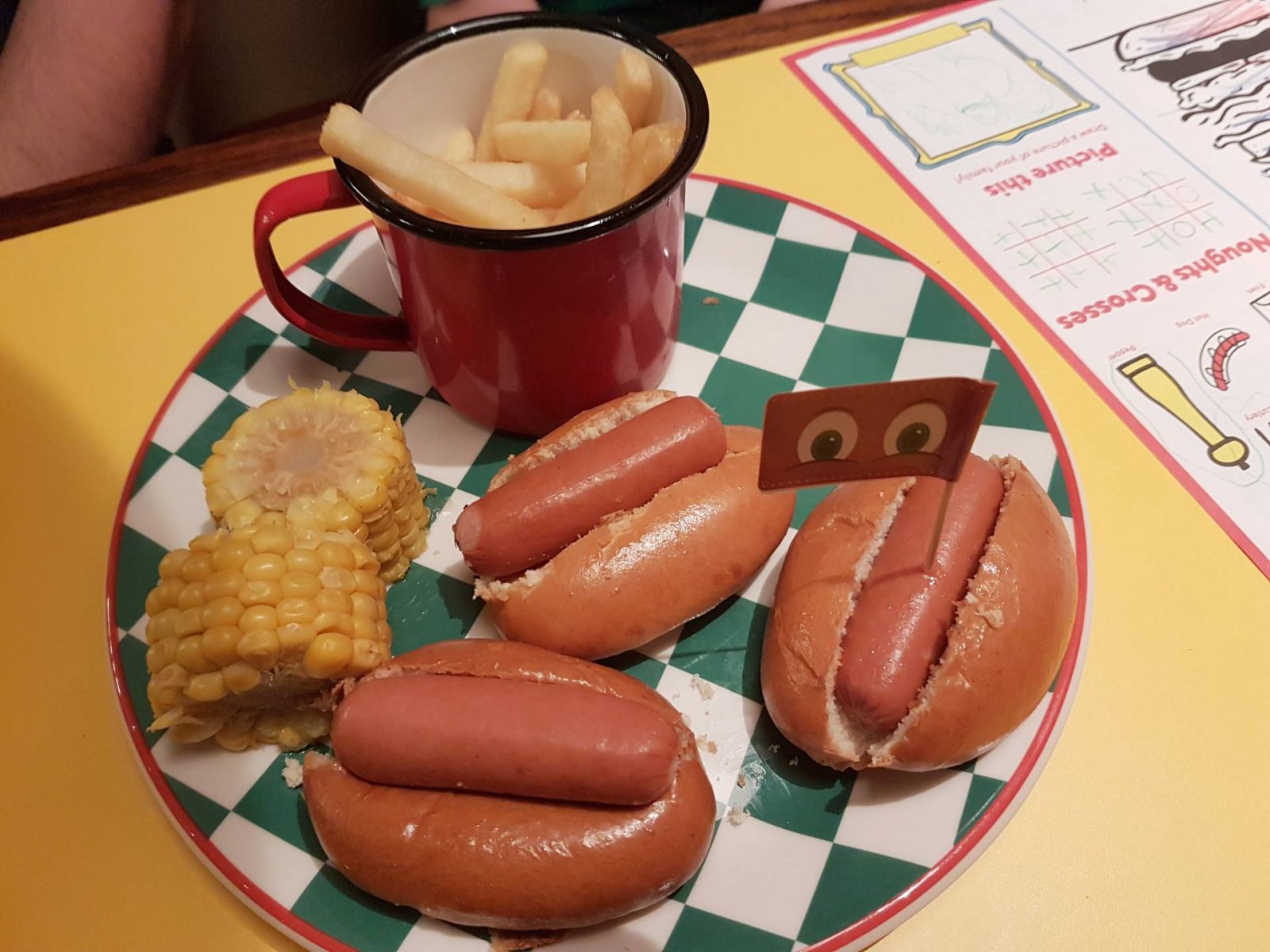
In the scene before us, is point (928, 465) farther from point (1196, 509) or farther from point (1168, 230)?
point (1168, 230)

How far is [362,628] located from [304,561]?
0.13 m

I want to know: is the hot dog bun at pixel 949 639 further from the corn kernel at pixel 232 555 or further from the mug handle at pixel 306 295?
the mug handle at pixel 306 295

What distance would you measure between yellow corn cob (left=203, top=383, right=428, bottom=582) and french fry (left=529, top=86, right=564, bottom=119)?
0.61 metres

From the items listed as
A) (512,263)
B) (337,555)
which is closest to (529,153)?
(512,263)

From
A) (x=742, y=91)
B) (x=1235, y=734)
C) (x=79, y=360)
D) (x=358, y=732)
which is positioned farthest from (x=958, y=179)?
(x=79, y=360)

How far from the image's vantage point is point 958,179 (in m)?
2.06

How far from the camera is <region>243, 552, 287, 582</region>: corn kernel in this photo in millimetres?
1245

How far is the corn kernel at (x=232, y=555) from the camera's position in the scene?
125cm

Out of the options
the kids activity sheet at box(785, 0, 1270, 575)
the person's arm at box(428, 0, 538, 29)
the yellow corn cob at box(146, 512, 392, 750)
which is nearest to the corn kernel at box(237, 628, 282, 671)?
the yellow corn cob at box(146, 512, 392, 750)

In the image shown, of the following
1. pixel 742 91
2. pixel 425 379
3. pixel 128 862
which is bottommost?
pixel 128 862

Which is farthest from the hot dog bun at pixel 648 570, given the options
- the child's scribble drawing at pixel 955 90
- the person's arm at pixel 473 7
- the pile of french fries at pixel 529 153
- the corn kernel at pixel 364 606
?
the person's arm at pixel 473 7

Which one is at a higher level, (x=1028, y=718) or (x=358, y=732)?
(x=358, y=732)

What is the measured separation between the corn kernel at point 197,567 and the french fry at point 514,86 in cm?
85

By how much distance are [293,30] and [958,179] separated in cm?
217
